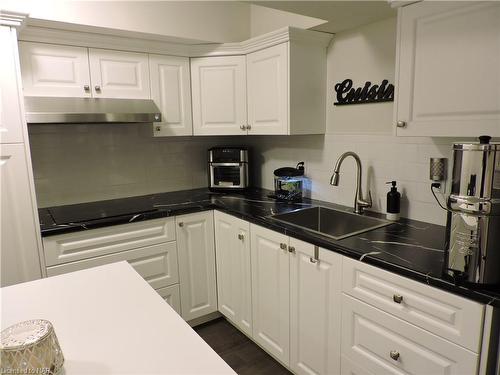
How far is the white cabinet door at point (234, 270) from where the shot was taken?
233 cm

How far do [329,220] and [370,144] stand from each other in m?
0.56

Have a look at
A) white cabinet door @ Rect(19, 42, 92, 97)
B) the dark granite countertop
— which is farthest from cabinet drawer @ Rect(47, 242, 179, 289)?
white cabinet door @ Rect(19, 42, 92, 97)

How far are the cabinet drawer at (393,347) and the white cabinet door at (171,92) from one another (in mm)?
1750

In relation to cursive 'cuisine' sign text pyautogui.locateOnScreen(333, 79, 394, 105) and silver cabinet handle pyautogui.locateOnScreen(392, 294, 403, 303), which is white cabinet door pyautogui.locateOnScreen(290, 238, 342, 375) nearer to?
silver cabinet handle pyautogui.locateOnScreen(392, 294, 403, 303)

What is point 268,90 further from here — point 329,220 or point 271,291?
point 271,291

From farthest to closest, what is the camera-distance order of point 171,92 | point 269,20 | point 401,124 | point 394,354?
point 269,20
point 171,92
point 401,124
point 394,354

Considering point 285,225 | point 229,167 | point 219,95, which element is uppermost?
point 219,95

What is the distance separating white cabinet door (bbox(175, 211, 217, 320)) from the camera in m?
2.50

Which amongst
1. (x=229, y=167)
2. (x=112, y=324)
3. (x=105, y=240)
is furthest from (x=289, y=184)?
(x=112, y=324)

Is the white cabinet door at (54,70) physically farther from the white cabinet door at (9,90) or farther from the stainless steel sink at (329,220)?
the stainless steel sink at (329,220)

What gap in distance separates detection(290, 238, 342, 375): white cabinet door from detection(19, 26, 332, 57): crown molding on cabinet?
1302 millimetres

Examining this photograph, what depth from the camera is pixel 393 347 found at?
146 cm

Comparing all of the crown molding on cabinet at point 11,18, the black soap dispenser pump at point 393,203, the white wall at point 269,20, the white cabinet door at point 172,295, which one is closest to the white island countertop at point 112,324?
the white cabinet door at point 172,295

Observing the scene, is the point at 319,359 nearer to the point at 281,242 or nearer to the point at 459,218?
the point at 281,242
